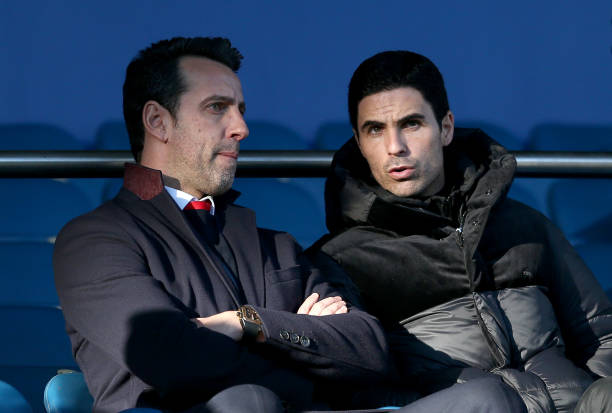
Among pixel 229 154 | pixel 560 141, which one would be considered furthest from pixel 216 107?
pixel 560 141

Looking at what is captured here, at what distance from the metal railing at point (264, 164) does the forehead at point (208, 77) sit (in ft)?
1.89

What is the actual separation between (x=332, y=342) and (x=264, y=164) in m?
1.08

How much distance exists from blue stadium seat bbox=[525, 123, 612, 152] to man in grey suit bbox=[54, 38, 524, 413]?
1.20m

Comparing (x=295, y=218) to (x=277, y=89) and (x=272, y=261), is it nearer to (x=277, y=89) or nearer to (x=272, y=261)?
(x=277, y=89)

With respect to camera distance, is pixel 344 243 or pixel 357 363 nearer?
pixel 357 363

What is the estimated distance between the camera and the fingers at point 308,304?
1991 millimetres

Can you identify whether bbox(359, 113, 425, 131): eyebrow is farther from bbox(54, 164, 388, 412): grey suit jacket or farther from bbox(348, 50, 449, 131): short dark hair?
bbox(54, 164, 388, 412): grey suit jacket

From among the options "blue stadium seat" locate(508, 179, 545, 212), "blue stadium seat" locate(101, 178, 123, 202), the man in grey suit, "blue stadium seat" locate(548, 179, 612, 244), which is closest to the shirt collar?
the man in grey suit

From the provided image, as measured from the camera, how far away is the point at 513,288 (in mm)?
2299

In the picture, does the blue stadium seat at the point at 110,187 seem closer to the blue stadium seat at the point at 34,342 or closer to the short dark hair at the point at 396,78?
the blue stadium seat at the point at 34,342

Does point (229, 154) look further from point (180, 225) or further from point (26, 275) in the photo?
point (26, 275)

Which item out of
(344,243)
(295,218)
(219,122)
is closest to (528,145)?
(295,218)

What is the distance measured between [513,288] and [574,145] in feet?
3.39

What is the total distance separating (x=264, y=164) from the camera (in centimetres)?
285
